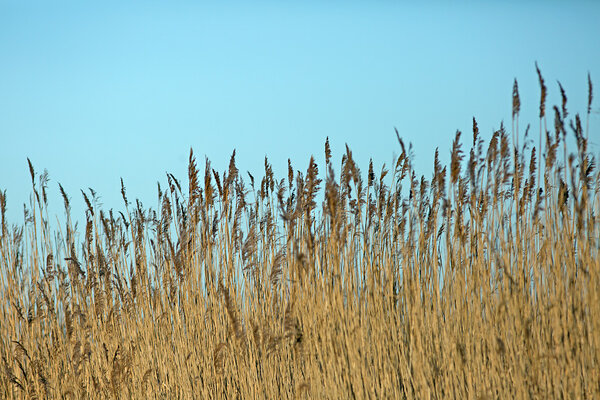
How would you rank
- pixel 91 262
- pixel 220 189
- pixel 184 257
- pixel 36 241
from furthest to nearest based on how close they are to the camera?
pixel 36 241 < pixel 91 262 < pixel 184 257 < pixel 220 189

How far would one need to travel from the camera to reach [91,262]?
327cm

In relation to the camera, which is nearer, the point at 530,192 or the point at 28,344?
the point at 530,192

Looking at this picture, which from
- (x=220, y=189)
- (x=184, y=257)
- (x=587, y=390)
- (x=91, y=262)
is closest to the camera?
(x=587, y=390)

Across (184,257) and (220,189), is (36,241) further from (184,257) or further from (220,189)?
(220,189)

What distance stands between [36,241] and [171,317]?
3.51 feet

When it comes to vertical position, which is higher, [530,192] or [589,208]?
[530,192]

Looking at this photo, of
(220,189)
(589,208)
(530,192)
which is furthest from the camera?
(220,189)

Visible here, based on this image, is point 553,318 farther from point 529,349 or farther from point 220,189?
point 220,189

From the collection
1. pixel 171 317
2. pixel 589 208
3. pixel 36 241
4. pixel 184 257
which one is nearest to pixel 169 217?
pixel 184 257

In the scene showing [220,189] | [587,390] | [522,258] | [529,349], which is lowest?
[587,390]

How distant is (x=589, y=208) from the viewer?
218 centimetres

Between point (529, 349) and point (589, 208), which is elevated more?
point (589, 208)

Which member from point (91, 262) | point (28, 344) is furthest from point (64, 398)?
point (91, 262)

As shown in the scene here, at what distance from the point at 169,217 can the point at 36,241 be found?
0.95 m
